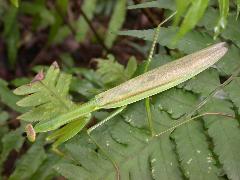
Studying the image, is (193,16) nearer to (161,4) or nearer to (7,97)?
(161,4)

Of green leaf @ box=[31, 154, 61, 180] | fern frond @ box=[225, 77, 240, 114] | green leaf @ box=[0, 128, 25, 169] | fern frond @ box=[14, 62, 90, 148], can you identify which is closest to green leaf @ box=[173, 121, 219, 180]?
fern frond @ box=[225, 77, 240, 114]

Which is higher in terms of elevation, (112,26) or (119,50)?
(112,26)

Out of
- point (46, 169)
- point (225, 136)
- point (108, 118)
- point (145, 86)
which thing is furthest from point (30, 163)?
point (225, 136)

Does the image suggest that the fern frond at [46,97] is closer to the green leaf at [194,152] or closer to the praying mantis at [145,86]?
the praying mantis at [145,86]

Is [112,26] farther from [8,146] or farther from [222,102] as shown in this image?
[222,102]

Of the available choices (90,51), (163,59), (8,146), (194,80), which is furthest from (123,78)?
(90,51)
